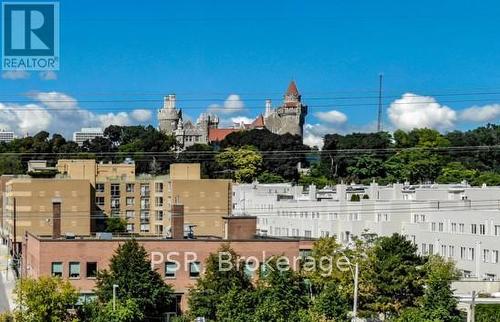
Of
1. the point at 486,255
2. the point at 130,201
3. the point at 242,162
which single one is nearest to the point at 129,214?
the point at 130,201

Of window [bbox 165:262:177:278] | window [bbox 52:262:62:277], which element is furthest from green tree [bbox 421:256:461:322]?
window [bbox 52:262:62:277]

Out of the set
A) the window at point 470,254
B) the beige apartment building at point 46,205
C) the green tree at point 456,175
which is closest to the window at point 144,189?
the beige apartment building at point 46,205

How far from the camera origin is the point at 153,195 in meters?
86.2

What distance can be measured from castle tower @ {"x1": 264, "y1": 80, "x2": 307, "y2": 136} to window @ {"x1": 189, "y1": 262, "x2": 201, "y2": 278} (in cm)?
13916

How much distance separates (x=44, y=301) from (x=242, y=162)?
8271cm

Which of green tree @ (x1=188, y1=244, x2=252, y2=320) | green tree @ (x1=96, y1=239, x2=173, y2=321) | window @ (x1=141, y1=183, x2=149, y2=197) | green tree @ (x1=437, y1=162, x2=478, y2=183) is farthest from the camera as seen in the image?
green tree @ (x1=437, y1=162, x2=478, y2=183)

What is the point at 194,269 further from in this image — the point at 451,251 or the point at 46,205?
the point at 46,205

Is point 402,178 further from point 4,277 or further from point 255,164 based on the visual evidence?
point 4,277

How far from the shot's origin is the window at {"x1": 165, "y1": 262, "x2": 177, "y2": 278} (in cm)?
4181

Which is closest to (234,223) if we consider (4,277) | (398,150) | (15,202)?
(4,277)

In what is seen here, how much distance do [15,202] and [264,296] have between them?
41644 millimetres

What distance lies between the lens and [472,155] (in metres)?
117

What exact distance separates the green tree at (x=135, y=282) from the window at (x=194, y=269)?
2499 millimetres

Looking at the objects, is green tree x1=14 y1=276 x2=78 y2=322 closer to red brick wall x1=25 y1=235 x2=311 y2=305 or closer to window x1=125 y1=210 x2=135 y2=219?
red brick wall x1=25 y1=235 x2=311 y2=305
